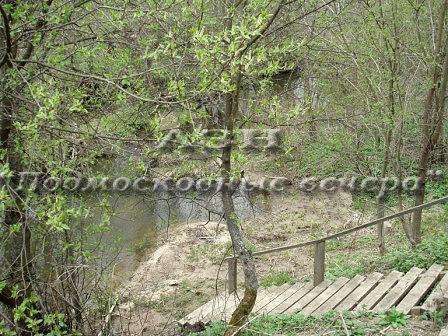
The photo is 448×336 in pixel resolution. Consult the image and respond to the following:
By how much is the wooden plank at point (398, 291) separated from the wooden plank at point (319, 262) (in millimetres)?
1355

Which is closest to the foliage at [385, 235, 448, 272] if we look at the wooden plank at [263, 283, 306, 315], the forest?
the forest

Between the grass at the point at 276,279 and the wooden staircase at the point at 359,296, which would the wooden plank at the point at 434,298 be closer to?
the wooden staircase at the point at 359,296

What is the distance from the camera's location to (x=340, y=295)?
7.08 m

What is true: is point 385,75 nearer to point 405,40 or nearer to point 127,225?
point 405,40

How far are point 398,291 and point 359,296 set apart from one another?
0.58 meters

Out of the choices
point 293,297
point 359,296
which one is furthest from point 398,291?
point 293,297

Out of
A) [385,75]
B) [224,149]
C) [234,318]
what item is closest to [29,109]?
[224,149]

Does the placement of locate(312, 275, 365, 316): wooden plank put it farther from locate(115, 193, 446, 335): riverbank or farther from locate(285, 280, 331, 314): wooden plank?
locate(115, 193, 446, 335): riverbank

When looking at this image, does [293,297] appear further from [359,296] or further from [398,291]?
[398,291]

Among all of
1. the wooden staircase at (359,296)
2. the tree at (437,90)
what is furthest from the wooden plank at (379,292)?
the tree at (437,90)

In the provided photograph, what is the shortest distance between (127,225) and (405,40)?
Answer: 9.16m

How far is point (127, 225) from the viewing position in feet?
46.6

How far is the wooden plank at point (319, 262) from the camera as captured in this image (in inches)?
306

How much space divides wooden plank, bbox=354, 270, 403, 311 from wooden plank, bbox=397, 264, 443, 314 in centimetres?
43
